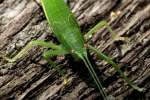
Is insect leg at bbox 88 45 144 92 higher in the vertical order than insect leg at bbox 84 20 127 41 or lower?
lower

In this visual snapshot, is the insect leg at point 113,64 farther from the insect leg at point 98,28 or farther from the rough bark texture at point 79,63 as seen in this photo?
the insect leg at point 98,28

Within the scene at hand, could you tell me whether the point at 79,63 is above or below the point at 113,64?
above

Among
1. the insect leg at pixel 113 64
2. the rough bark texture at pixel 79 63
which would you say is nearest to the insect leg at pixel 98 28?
the rough bark texture at pixel 79 63

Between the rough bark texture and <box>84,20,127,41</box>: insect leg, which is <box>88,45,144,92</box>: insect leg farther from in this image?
<box>84,20,127,41</box>: insect leg

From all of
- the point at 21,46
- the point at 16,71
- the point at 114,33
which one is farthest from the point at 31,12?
the point at 114,33

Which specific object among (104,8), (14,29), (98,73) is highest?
(14,29)

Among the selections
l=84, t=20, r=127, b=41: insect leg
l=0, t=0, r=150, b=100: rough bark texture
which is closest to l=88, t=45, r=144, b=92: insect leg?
l=0, t=0, r=150, b=100: rough bark texture

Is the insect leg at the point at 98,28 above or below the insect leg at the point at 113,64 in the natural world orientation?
above

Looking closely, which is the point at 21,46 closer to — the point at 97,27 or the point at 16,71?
the point at 16,71
